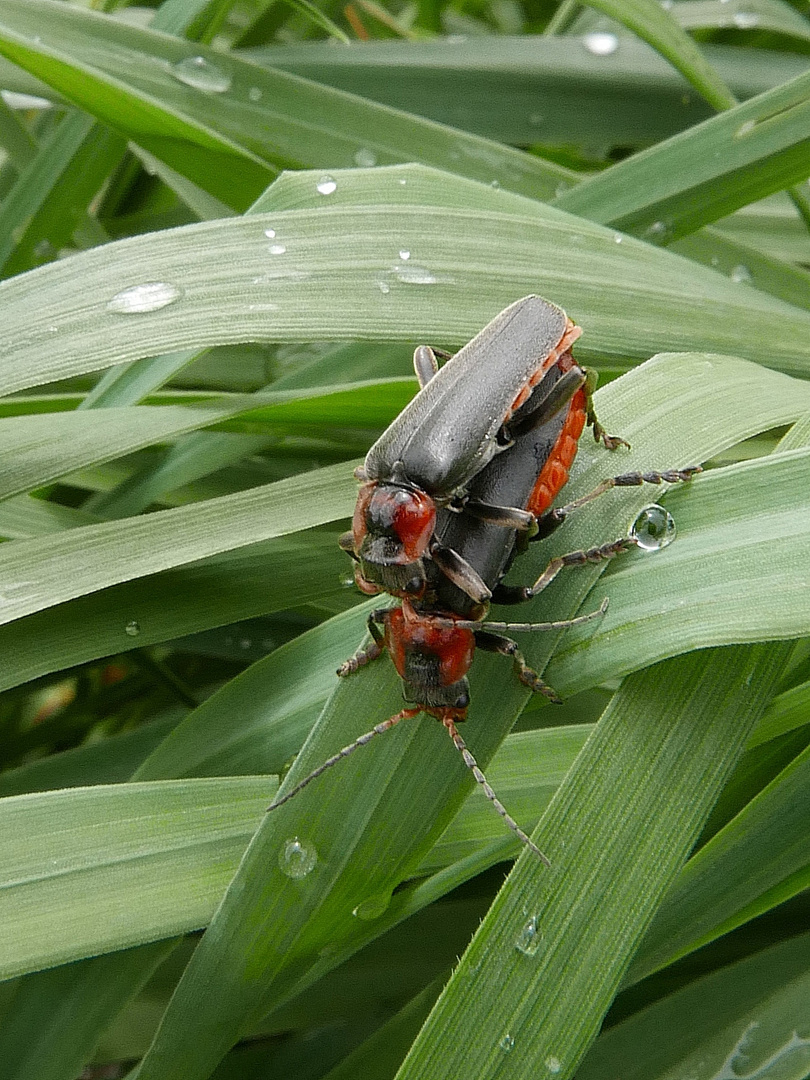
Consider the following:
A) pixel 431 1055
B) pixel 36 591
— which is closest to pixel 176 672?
pixel 36 591

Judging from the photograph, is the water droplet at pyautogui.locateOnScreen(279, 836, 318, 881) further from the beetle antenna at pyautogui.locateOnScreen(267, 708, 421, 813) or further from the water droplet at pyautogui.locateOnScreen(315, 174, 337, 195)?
the water droplet at pyautogui.locateOnScreen(315, 174, 337, 195)

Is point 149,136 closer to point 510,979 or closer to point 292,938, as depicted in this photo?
point 292,938

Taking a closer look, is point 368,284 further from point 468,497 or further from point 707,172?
point 707,172

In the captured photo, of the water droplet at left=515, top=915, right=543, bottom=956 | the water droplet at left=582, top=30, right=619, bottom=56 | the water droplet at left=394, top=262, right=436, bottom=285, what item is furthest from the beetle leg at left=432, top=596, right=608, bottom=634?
the water droplet at left=582, top=30, right=619, bottom=56

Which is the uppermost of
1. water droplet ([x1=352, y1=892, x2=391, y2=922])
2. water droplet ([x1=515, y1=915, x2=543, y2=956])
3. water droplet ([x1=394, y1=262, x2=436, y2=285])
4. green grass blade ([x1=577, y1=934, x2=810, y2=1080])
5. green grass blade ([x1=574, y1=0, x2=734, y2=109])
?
green grass blade ([x1=574, y1=0, x2=734, y2=109])

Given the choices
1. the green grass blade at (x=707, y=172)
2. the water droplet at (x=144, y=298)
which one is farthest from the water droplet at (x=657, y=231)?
the water droplet at (x=144, y=298)
